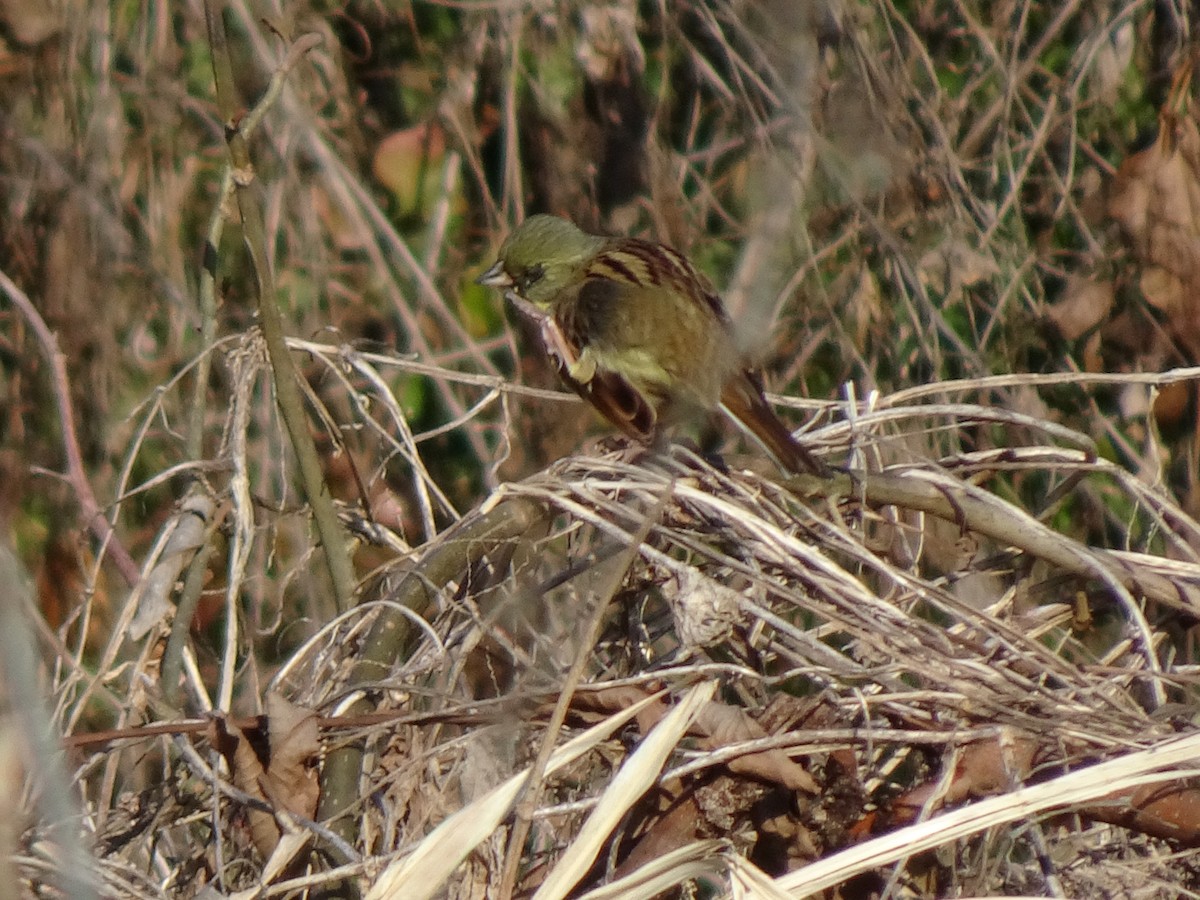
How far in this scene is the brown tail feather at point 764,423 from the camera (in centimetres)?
216

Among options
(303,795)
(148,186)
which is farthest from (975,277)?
(303,795)

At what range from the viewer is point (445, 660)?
1.80 meters

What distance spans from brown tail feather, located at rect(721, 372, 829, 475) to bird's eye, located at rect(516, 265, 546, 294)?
2.58 feet

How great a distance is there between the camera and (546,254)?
3668 mm

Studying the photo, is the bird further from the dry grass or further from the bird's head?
the dry grass

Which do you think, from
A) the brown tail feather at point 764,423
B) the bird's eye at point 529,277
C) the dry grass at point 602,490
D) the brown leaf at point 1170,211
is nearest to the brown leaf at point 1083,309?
the dry grass at point 602,490

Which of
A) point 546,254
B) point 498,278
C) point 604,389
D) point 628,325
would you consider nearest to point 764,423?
point 604,389

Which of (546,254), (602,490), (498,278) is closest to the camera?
(602,490)

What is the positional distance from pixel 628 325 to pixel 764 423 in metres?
0.73

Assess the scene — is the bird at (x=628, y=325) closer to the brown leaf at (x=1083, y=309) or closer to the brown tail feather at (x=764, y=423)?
the brown tail feather at (x=764, y=423)

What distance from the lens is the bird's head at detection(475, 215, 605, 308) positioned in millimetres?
3668

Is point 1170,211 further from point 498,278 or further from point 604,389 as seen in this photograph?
point 604,389

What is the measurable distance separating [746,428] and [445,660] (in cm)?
108

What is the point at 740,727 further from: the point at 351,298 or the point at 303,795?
the point at 351,298
